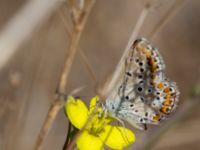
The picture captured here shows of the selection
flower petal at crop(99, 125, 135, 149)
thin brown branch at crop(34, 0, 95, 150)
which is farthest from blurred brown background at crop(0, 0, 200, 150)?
thin brown branch at crop(34, 0, 95, 150)

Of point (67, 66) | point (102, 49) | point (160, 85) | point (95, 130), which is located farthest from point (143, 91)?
point (102, 49)

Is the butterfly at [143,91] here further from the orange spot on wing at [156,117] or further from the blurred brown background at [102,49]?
the blurred brown background at [102,49]

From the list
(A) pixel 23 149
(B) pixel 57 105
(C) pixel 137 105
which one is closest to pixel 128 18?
(A) pixel 23 149

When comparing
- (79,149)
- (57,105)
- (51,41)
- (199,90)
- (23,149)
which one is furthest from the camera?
(51,41)

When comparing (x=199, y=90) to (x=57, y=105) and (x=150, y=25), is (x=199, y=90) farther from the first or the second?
(x=150, y=25)

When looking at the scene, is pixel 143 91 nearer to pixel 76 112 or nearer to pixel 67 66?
pixel 76 112

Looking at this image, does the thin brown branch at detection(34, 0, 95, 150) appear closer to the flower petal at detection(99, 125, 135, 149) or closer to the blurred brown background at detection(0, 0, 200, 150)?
the flower petal at detection(99, 125, 135, 149)

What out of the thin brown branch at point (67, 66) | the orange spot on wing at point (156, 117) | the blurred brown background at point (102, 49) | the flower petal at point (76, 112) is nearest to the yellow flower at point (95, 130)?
the flower petal at point (76, 112)
